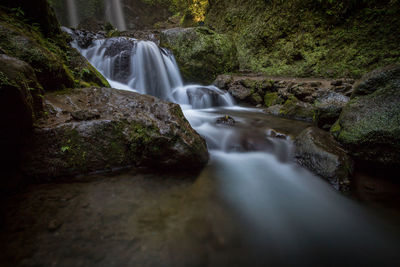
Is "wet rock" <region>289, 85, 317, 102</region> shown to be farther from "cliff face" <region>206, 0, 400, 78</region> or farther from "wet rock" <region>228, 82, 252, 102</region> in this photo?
"cliff face" <region>206, 0, 400, 78</region>

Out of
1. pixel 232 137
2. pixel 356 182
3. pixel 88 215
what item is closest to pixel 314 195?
pixel 356 182

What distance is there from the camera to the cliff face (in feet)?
21.8

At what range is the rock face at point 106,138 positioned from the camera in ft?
6.61

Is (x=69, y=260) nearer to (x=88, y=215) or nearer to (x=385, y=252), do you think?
(x=88, y=215)

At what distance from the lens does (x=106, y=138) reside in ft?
7.41

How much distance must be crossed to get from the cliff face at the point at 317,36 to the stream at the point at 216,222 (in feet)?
25.0

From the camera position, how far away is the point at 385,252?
1.50 meters

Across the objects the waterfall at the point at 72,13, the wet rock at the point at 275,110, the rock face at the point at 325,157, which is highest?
the waterfall at the point at 72,13

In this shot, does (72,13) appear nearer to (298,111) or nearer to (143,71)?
(143,71)

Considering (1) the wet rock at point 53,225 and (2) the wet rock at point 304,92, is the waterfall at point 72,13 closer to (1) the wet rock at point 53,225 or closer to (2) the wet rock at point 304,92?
(2) the wet rock at point 304,92

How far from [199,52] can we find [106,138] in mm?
8547

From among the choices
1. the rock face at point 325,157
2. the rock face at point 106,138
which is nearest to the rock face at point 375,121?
the rock face at point 325,157

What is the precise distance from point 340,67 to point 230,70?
5294mm

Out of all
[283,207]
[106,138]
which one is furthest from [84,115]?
[283,207]
